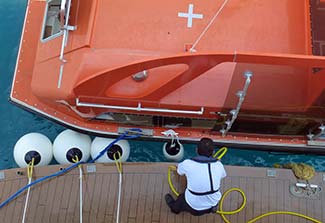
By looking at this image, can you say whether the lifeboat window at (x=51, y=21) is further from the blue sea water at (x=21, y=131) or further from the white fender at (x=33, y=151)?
the blue sea water at (x=21, y=131)

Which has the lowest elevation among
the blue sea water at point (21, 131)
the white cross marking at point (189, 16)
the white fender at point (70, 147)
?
the white fender at point (70, 147)

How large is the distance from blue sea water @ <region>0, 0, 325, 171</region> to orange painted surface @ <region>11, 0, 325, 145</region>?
31.8 inches

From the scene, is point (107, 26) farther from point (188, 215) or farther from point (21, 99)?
point (188, 215)

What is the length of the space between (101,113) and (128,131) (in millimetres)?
344

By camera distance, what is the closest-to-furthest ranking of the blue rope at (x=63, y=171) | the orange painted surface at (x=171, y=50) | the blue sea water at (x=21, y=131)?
the orange painted surface at (x=171, y=50)
the blue rope at (x=63, y=171)
the blue sea water at (x=21, y=131)

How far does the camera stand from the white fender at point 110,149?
405cm

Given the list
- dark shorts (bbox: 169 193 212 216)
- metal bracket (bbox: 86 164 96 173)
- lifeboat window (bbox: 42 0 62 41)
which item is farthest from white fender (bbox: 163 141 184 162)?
lifeboat window (bbox: 42 0 62 41)

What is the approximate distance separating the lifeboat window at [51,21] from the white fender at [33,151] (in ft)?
3.21

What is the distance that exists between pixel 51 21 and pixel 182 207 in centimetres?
212

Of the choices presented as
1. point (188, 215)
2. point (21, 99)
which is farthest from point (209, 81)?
point (21, 99)

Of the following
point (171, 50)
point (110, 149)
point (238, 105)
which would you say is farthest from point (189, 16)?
point (110, 149)

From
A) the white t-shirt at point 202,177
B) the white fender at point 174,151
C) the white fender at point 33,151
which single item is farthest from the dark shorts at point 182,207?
the white fender at point 33,151

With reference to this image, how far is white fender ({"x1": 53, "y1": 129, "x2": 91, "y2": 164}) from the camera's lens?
13.3ft

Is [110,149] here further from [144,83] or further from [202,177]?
[202,177]
